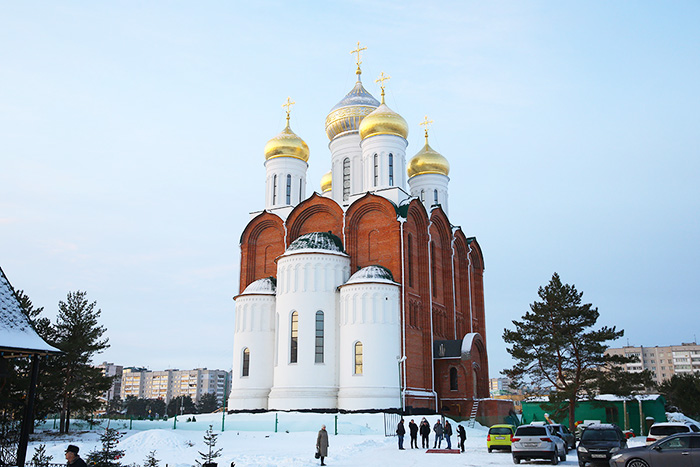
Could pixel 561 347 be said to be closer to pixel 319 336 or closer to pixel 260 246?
pixel 319 336

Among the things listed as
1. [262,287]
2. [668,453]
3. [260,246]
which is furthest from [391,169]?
[668,453]

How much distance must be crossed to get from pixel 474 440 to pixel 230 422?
32.2 feet

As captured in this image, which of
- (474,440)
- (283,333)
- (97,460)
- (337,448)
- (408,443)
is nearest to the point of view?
(97,460)

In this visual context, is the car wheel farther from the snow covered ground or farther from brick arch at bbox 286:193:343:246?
brick arch at bbox 286:193:343:246

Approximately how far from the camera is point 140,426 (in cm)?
2698

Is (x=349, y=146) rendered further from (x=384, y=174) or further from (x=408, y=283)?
(x=408, y=283)

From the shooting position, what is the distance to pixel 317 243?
1198 inches

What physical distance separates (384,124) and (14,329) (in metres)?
25.4

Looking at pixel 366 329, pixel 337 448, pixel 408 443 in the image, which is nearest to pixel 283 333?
pixel 366 329

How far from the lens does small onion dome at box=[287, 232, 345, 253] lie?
30.2 metres

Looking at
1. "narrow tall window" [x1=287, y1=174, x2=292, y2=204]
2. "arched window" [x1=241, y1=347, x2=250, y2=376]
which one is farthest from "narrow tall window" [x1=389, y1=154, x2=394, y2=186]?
"arched window" [x1=241, y1=347, x2=250, y2=376]

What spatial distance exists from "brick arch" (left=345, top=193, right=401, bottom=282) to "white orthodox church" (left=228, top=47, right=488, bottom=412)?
0.05m

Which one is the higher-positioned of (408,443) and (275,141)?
(275,141)

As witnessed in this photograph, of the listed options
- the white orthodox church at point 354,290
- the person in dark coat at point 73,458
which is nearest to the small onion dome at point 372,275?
the white orthodox church at point 354,290
